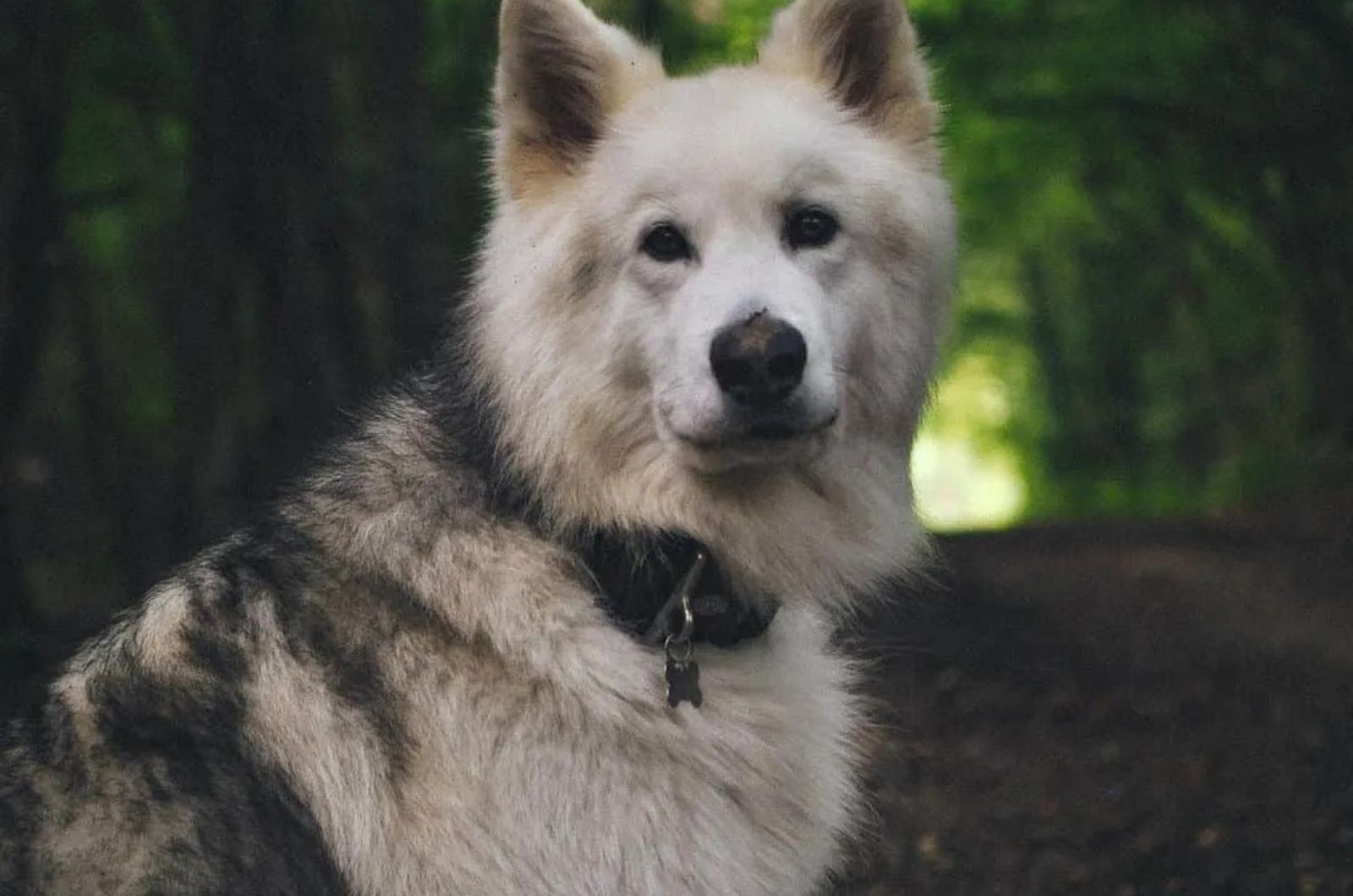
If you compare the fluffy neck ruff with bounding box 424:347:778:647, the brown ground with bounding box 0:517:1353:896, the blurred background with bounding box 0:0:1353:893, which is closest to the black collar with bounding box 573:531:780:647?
the fluffy neck ruff with bounding box 424:347:778:647

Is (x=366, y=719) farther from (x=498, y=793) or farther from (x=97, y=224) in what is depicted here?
(x=97, y=224)

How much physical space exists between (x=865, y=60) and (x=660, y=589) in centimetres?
129

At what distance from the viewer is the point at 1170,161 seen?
49.3ft

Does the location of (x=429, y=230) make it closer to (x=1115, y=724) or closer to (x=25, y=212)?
(x=25, y=212)

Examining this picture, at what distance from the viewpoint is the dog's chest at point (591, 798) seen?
3.00 metres

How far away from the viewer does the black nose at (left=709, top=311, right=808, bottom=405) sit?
304 cm

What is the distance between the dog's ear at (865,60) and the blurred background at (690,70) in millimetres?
199

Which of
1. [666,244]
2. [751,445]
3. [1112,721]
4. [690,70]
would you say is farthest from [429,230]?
[751,445]

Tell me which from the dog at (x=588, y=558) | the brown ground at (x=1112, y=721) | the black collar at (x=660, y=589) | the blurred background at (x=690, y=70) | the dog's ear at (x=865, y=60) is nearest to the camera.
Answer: the dog at (x=588, y=558)

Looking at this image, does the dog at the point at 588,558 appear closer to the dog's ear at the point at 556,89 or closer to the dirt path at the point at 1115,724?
the dog's ear at the point at 556,89

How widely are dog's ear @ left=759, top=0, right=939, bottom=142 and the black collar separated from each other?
3.52ft

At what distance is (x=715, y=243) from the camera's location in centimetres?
326

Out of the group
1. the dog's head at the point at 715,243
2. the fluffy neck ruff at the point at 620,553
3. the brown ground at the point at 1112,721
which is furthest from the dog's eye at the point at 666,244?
the brown ground at the point at 1112,721

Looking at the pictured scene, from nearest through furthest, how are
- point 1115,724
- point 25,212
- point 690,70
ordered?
point 1115,724 < point 25,212 < point 690,70
